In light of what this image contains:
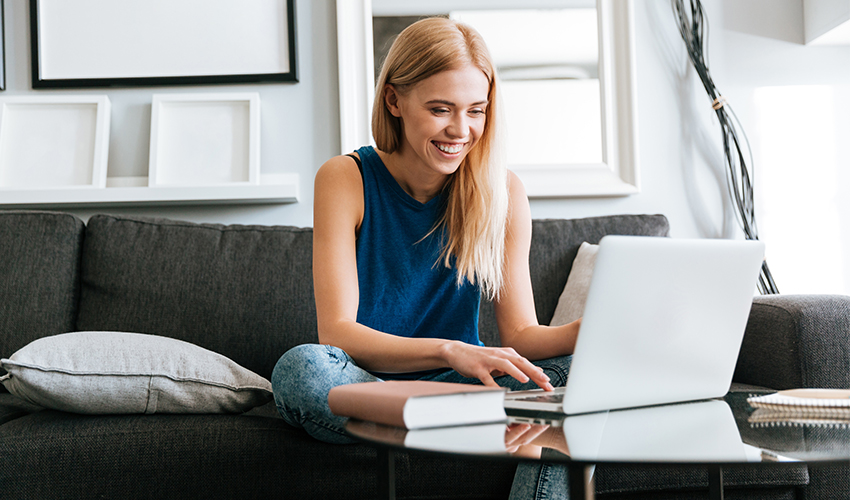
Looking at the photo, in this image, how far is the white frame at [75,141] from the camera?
6.33ft

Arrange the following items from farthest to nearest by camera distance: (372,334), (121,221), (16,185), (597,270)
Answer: (16,185) → (121,221) → (372,334) → (597,270)

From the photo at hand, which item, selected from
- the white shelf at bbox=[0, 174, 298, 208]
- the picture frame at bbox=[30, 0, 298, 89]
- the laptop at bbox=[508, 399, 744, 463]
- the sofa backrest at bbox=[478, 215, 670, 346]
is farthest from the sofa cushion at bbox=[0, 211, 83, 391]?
the laptop at bbox=[508, 399, 744, 463]

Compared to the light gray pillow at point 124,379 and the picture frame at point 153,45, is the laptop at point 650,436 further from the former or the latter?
the picture frame at point 153,45

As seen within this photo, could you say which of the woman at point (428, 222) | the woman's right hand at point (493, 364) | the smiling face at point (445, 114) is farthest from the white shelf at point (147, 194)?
the woman's right hand at point (493, 364)

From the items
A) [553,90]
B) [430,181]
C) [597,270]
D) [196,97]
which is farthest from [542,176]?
[597,270]

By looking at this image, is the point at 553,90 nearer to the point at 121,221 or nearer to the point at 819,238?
the point at 819,238

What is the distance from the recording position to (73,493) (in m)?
1.05

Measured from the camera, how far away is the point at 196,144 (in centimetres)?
197

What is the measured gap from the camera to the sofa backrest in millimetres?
1645

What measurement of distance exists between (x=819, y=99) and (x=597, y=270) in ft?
6.18

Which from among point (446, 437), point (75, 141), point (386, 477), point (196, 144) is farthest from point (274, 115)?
point (446, 437)

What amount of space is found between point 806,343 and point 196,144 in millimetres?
1668

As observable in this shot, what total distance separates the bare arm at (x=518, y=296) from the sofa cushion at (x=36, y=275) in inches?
40.5

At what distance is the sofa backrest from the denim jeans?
63cm
